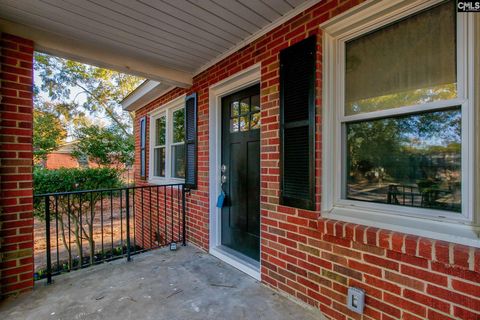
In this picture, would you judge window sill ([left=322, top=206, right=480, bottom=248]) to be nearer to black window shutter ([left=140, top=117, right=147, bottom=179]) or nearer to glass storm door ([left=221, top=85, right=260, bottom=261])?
glass storm door ([left=221, top=85, right=260, bottom=261])

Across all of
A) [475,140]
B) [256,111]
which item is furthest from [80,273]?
[475,140]

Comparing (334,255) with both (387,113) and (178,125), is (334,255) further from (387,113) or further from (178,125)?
(178,125)

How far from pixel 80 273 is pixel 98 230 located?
533 centimetres

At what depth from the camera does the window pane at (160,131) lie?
4.41 m

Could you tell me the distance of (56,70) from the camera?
845cm

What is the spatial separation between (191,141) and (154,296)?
6.04 feet

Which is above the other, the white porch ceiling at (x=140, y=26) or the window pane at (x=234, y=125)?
the white porch ceiling at (x=140, y=26)

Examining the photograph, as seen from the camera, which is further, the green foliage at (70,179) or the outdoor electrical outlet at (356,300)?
the green foliage at (70,179)

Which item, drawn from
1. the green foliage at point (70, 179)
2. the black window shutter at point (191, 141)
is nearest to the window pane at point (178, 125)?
the black window shutter at point (191, 141)

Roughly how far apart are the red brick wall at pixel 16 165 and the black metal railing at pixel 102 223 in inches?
6.1

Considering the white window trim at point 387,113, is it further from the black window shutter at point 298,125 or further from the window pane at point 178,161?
the window pane at point 178,161

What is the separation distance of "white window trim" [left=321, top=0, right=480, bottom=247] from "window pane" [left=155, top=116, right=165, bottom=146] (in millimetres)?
3452

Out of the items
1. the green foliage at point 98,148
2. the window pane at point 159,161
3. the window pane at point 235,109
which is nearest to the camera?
the window pane at point 235,109

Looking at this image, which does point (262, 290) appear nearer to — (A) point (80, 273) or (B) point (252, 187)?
(B) point (252, 187)
